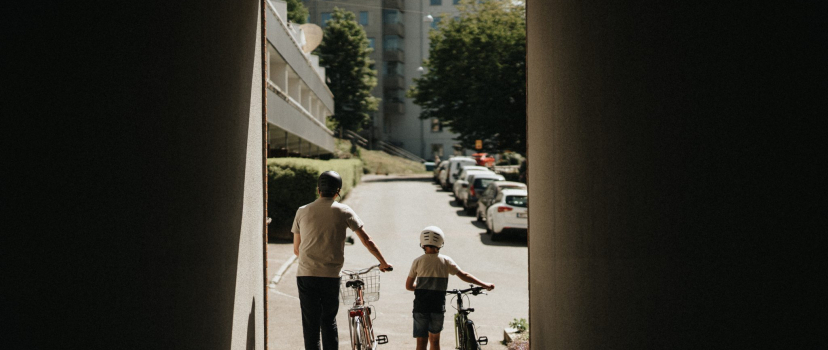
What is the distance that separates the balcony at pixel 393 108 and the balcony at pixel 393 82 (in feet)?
4.65

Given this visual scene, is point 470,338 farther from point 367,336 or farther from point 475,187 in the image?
point 475,187

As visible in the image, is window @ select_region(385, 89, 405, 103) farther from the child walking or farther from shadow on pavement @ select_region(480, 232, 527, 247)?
the child walking

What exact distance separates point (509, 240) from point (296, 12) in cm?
4645

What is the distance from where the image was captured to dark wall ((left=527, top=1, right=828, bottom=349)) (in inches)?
119

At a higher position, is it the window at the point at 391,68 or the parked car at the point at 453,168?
the window at the point at 391,68

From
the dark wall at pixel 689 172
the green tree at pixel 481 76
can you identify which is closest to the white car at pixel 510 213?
the dark wall at pixel 689 172

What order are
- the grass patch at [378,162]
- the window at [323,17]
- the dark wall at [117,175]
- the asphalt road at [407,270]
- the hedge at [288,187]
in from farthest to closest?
1. the window at [323,17]
2. the grass patch at [378,162]
3. the hedge at [288,187]
4. the asphalt road at [407,270]
5. the dark wall at [117,175]

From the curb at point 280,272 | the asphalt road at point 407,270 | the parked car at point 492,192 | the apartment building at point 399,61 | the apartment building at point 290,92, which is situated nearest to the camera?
the asphalt road at point 407,270

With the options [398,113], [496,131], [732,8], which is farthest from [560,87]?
[398,113]

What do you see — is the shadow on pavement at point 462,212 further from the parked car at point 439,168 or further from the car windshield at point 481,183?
the parked car at point 439,168

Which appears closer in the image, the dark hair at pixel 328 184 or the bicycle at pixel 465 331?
the dark hair at pixel 328 184

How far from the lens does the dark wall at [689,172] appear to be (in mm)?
3018

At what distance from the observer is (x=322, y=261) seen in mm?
6230

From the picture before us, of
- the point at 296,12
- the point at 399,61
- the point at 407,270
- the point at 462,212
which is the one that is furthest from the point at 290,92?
the point at 399,61
